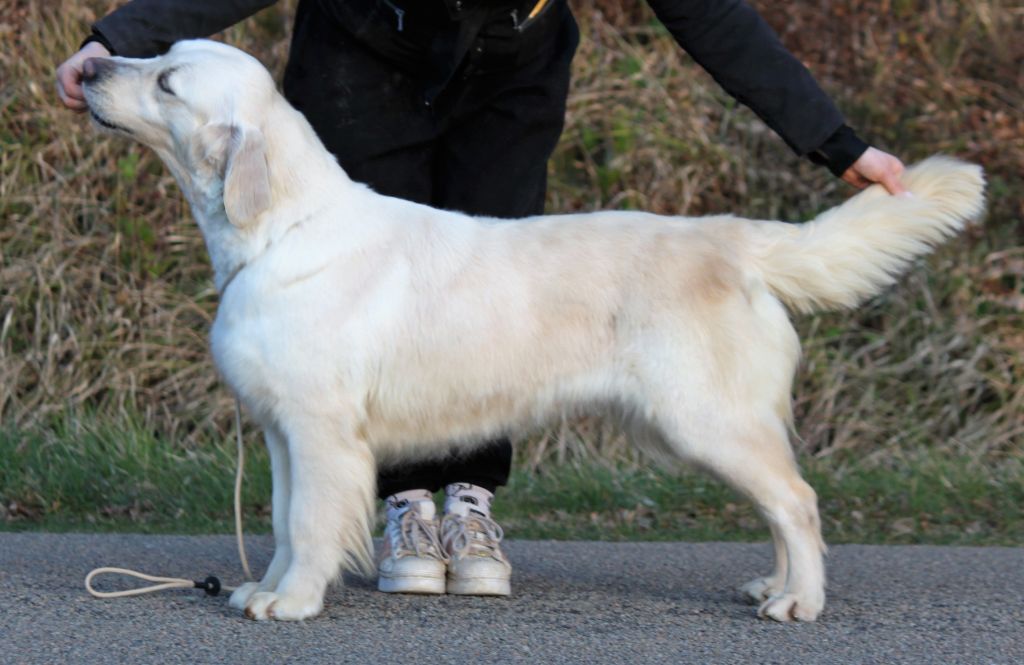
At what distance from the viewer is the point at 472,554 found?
3.92 meters

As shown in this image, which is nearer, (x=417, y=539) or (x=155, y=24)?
(x=155, y=24)

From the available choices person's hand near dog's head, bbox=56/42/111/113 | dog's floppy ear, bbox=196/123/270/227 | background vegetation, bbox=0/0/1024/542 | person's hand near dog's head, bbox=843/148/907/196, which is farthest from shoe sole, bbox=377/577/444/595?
person's hand near dog's head, bbox=843/148/907/196

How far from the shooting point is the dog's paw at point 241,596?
3.56m

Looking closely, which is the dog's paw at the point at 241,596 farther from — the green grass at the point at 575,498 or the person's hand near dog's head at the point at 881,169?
the person's hand near dog's head at the point at 881,169

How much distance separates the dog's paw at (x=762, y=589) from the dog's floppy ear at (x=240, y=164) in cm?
174

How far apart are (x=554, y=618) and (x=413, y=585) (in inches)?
20.3

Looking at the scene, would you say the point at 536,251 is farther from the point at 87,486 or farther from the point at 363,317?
the point at 87,486

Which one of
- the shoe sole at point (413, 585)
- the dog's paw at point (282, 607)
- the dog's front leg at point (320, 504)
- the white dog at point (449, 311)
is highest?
Result: the white dog at point (449, 311)

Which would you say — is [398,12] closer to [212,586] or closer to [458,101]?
[458,101]

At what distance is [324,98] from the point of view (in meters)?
4.12

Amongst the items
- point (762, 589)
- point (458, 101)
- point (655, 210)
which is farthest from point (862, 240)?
point (655, 210)

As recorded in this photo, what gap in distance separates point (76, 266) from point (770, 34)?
4475mm

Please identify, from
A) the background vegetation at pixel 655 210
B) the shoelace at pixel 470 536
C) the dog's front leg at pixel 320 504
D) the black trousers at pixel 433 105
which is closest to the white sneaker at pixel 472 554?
the shoelace at pixel 470 536

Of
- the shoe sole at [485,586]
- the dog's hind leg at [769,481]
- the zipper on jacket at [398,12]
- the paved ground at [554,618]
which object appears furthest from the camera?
the zipper on jacket at [398,12]
